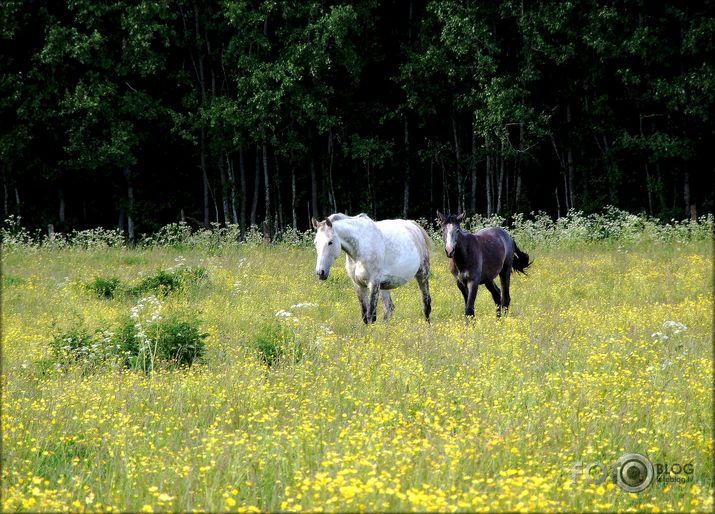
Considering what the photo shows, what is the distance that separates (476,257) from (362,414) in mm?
6464

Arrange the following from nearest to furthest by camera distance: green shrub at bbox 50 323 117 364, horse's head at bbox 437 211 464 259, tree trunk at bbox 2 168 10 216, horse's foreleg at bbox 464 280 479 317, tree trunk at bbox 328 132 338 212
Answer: green shrub at bbox 50 323 117 364 → horse's head at bbox 437 211 464 259 → horse's foreleg at bbox 464 280 479 317 → tree trunk at bbox 2 168 10 216 → tree trunk at bbox 328 132 338 212

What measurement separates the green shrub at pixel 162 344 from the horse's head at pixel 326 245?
7.70 feet

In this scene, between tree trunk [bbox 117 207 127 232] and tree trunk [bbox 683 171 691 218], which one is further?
tree trunk [bbox 117 207 127 232]

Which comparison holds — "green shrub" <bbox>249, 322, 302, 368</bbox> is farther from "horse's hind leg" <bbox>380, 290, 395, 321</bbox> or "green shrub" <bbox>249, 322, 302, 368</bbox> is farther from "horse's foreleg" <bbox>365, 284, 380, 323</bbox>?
"horse's hind leg" <bbox>380, 290, 395, 321</bbox>

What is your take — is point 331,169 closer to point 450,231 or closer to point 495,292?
point 495,292

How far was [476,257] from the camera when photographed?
11859 millimetres

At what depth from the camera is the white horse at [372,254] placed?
10.5 metres

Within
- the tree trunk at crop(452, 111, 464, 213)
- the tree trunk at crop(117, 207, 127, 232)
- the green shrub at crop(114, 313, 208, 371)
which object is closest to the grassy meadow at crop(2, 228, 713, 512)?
the green shrub at crop(114, 313, 208, 371)

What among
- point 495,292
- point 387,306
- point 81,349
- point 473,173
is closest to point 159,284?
point 387,306

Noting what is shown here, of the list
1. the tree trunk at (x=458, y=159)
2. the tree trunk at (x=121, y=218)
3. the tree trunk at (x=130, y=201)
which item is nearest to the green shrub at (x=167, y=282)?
the tree trunk at (x=130, y=201)

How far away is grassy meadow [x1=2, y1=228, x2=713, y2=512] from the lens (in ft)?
14.1
